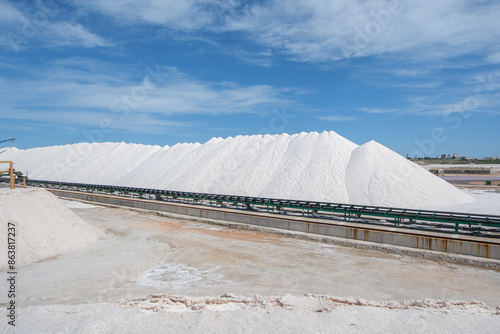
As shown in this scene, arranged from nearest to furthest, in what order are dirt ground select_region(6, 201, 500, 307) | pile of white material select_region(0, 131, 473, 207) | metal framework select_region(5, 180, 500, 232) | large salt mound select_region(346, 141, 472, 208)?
dirt ground select_region(6, 201, 500, 307) → metal framework select_region(5, 180, 500, 232) → large salt mound select_region(346, 141, 472, 208) → pile of white material select_region(0, 131, 473, 207)

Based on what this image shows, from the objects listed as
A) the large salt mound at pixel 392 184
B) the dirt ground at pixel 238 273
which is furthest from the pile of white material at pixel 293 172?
the dirt ground at pixel 238 273

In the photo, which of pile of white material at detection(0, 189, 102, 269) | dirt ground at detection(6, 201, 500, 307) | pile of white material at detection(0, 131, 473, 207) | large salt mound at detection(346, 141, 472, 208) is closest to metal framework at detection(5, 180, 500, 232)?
large salt mound at detection(346, 141, 472, 208)

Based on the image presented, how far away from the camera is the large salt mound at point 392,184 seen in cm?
2212

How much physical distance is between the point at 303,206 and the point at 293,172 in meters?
9.94

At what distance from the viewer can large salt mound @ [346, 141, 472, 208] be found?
22125 millimetres

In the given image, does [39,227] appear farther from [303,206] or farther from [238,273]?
[303,206]

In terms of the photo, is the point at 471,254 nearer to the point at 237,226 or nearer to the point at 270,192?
the point at 237,226

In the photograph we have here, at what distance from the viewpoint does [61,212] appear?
1430 cm

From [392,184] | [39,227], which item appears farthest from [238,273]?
[392,184]

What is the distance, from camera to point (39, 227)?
12398 mm

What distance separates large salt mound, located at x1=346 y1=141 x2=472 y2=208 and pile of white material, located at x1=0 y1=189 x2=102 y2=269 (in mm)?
17651

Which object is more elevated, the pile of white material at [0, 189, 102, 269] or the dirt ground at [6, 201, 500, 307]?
Result: the pile of white material at [0, 189, 102, 269]

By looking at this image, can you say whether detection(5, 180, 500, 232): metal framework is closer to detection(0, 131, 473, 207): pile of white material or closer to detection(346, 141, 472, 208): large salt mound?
detection(346, 141, 472, 208): large salt mound

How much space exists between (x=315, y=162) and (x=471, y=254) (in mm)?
17597
